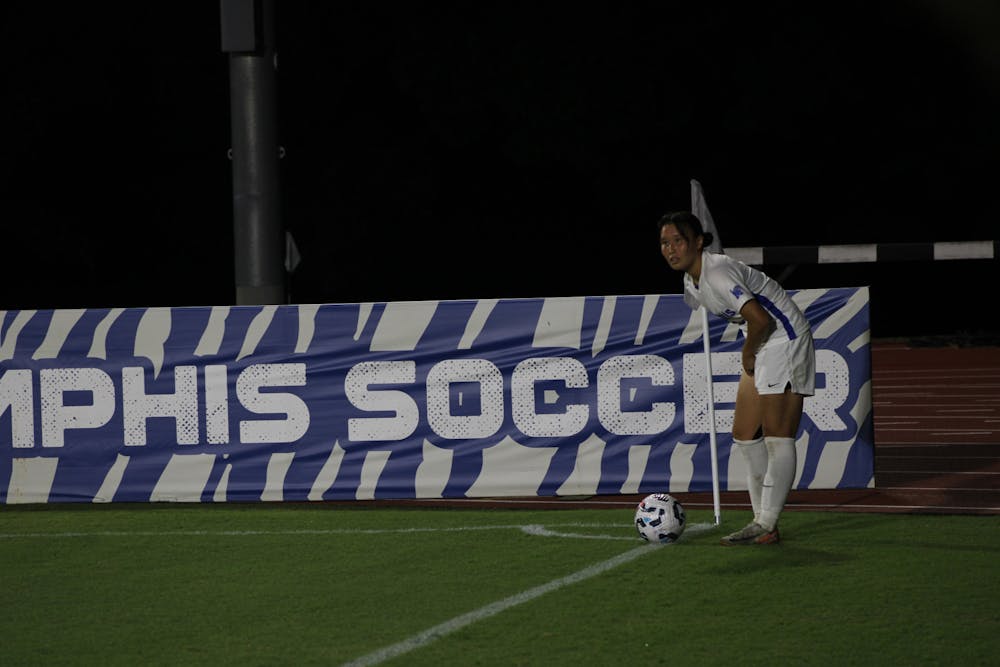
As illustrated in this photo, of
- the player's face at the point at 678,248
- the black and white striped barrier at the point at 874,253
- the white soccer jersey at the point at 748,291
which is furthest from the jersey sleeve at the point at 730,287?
the black and white striped barrier at the point at 874,253

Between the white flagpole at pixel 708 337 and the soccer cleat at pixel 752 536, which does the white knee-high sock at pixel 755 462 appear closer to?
the soccer cleat at pixel 752 536

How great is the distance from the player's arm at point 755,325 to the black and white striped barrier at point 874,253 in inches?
185

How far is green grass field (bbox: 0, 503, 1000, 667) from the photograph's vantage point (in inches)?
218

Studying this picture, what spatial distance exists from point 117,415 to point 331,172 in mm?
26218

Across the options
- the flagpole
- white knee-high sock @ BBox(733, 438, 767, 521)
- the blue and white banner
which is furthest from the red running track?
white knee-high sock @ BBox(733, 438, 767, 521)

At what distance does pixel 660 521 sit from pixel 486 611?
1.79 metres

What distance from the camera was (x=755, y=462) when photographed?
7961 mm

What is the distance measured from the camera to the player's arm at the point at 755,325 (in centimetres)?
743

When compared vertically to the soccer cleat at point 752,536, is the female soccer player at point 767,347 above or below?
above

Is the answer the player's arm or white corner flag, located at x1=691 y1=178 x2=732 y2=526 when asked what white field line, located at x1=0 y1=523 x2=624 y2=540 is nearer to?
white corner flag, located at x1=691 y1=178 x2=732 y2=526

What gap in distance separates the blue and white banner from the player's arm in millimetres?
2020

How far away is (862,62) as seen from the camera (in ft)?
104

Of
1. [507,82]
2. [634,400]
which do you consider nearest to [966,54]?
[507,82]

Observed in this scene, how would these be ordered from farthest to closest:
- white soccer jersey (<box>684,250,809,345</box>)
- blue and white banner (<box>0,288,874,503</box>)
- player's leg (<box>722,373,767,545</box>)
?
1. blue and white banner (<box>0,288,874,503</box>)
2. player's leg (<box>722,373,767,545</box>)
3. white soccer jersey (<box>684,250,809,345</box>)
